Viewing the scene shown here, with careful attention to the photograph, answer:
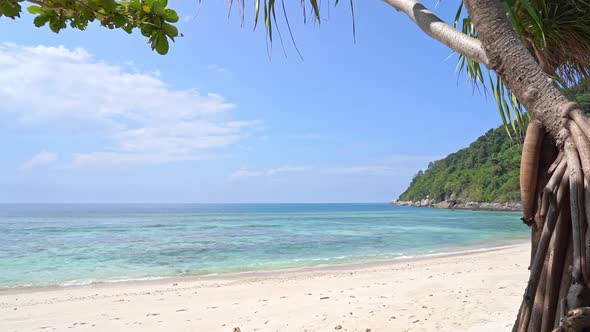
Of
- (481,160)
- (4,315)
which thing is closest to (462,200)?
(481,160)

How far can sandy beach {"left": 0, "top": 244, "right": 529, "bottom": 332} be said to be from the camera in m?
5.54

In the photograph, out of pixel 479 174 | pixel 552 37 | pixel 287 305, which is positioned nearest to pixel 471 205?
pixel 479 174

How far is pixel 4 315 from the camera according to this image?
299 inches

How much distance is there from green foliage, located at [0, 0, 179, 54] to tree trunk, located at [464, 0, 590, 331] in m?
1.46

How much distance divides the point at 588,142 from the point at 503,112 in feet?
3.85

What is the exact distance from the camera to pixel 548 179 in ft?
6.61

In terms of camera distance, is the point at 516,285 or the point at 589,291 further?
the point at 516,285

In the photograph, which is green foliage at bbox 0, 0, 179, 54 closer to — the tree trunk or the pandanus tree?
the pandanus tree

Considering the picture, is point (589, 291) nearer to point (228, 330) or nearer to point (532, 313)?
point (532, 313)

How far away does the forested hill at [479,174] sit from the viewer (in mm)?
69750

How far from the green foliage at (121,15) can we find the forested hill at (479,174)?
62.6 meters

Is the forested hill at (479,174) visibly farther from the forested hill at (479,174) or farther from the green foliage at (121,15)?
the green foliage at (121,15)

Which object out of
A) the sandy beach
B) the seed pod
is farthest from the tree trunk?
the sandy beach

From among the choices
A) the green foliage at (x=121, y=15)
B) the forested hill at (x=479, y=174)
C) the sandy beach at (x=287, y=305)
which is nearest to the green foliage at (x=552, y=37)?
the green foliage at (x=121, y=15)
